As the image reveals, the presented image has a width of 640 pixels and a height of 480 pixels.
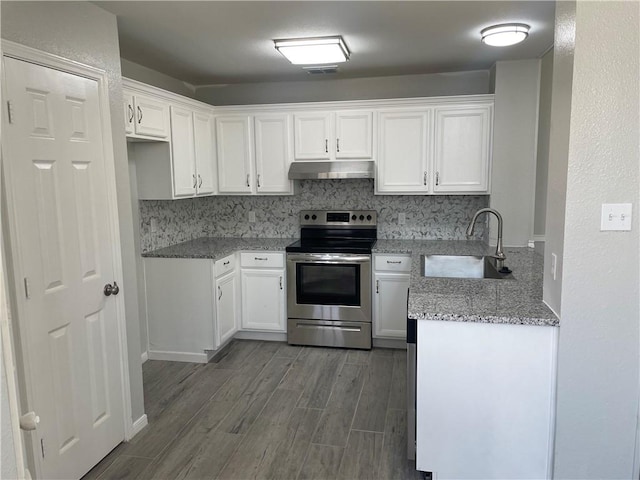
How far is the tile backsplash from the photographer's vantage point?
4328 millimetres

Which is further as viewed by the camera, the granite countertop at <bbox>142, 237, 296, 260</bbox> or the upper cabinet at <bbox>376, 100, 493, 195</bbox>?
the upper cabinet at <bbox>376, 100, 493, 195</bbox>

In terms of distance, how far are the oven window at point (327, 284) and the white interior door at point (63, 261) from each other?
1789 millimetres

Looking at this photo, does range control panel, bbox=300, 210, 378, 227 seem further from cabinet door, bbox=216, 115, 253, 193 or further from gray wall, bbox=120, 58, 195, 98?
gray wall, bbox=120, 58, 195, 98

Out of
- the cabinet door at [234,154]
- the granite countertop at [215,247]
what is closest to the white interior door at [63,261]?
the granite countertop at [215,247]

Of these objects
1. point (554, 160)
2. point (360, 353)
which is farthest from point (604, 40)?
point (360, 353)

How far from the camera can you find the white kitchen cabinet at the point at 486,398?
6.69ft

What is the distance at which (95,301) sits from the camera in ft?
8.21

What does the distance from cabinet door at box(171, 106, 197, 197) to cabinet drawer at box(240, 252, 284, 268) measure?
726 mm

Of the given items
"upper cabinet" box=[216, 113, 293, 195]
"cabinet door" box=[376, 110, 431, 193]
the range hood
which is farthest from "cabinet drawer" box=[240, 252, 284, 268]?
"cabinet door" box=[376, 110, 431, 193]

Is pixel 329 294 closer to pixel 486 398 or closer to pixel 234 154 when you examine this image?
pixel 234 154

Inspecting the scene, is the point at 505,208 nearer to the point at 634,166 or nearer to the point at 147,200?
the point at 634,166

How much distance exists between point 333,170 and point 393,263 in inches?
38.0

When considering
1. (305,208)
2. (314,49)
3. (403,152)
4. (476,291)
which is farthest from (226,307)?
(476,291)

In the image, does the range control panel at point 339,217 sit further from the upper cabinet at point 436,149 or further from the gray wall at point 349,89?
the gray wall at point 349,89
